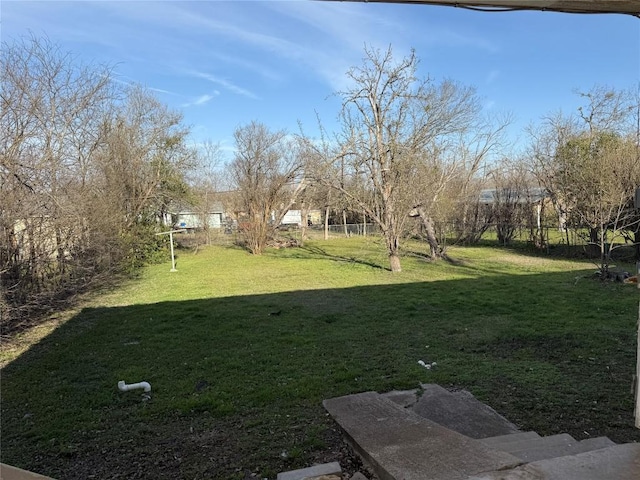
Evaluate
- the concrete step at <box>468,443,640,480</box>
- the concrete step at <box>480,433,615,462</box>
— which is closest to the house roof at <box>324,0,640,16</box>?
the concrete step at <box>468,443,640,480</box>

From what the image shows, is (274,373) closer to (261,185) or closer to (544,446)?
(544,446)

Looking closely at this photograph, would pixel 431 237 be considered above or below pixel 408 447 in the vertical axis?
above

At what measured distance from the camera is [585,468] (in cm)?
168

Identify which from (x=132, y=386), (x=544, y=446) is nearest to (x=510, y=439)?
(x=544, y=446)

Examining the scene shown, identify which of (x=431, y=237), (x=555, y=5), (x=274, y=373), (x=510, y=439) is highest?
(x=555, y=5)

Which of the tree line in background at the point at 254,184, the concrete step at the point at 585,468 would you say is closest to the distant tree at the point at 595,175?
the tree line in background at the point at 254,184

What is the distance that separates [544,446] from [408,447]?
776 millimetres

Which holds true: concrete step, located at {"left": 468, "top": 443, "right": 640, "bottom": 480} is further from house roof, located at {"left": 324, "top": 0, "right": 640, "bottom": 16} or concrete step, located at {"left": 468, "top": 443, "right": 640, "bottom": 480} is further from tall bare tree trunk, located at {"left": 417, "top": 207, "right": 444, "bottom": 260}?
tall bare tree trunk, located at {"left": 417, "top": 207, "right": 444, "bottom": 260}

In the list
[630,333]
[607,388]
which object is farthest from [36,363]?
[630,333]

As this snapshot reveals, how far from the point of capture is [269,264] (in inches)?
542

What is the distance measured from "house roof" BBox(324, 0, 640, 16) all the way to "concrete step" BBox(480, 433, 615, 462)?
201cm

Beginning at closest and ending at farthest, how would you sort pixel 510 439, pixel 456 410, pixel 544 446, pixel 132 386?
pixel 544 446 → pixel 510 439 → pixel 456 410 → pixel 132 386

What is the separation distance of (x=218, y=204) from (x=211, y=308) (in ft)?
62.8

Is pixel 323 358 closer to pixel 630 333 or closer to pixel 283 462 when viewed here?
pixel 283 462
